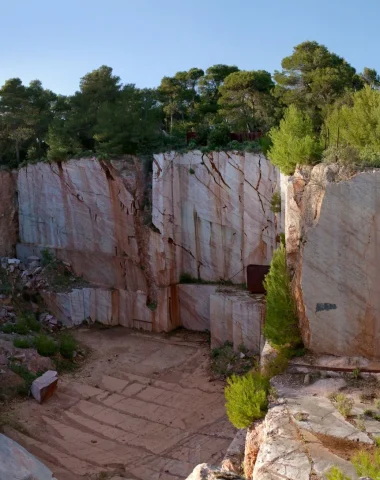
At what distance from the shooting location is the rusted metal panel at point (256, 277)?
15.4 meters

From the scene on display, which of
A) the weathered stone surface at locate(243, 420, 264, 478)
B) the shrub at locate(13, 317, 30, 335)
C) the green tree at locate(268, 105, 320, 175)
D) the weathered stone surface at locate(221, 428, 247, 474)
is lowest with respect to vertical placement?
the weathered stone surface at locate(221, 428, 247, 474)

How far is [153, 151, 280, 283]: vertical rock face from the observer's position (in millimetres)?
15359

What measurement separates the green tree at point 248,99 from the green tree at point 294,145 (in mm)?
9200

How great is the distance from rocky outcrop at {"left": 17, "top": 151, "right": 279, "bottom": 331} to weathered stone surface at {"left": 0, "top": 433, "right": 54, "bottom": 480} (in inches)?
342

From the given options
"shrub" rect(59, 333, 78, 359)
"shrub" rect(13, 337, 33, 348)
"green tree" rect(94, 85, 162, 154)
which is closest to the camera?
"shrub" rect(13, 337, 33, 348)

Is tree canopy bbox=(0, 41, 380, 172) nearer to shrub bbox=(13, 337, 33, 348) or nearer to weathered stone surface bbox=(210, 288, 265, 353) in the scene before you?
weathered stone surface bbox=(210, 288, 265, 353)

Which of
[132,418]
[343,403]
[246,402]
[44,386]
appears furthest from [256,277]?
[343,403]

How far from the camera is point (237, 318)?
14836 mm

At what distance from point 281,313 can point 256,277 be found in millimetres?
6304

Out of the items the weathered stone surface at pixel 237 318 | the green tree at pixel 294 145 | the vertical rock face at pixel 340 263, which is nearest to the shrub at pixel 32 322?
the weathered stone surface at pixel 237 318

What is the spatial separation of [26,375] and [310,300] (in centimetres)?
835

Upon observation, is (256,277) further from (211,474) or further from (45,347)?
(211,474)

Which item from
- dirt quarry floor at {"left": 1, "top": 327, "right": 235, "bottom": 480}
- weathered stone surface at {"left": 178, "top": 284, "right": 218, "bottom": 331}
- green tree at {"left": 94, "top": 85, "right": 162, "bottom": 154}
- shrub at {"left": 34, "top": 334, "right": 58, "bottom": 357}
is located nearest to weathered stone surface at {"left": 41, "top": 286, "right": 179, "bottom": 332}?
weathered stone surface at {"left": 178, "top": 284, "right": 218, "bottom": 331}

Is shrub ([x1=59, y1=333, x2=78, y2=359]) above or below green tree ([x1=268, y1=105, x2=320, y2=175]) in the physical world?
below
